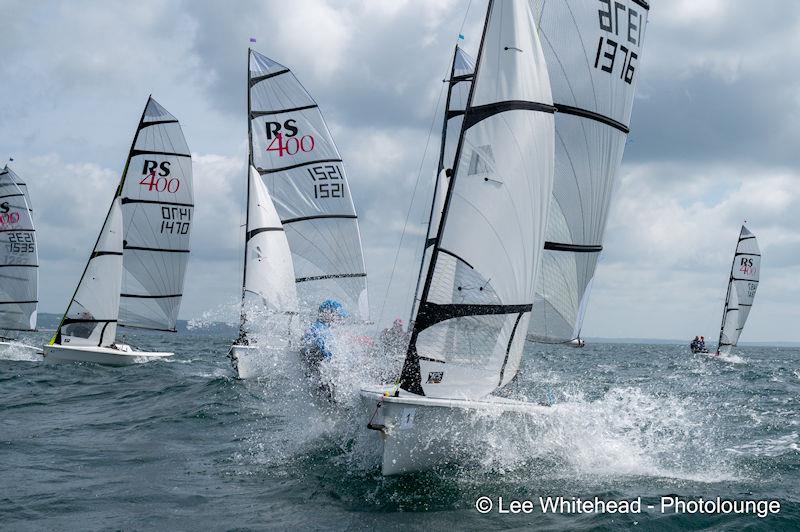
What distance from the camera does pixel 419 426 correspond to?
260 inches

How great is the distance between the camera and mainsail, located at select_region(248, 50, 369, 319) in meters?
17.6

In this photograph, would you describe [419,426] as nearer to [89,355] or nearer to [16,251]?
[89,355]

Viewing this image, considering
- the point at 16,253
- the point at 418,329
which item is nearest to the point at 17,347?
the point at 16,253

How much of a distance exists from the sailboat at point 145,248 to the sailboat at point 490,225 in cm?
1406

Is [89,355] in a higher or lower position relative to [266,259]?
lower

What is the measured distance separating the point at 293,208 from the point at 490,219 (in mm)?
11068

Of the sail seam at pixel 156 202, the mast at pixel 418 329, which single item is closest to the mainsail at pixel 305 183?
the sail seam at pixel 156 202

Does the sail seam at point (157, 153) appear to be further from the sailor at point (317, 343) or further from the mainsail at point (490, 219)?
the mainsail at point (490, 219)

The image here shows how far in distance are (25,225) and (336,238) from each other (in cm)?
1243

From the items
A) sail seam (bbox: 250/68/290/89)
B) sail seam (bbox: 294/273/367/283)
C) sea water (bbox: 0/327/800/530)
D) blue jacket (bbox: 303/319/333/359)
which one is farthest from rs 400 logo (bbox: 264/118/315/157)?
blue jacket (bbox: 303/319/333/359)

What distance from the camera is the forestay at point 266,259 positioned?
1688 cm

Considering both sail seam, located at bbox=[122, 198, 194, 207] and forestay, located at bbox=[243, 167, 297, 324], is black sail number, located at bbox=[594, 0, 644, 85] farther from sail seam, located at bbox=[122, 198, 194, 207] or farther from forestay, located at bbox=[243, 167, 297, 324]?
sail seam, located at bbox=[122, 198, 194, 207]

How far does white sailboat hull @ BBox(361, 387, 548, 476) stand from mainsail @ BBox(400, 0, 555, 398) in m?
0.37

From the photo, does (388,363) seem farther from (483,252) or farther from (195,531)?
(195,531)
